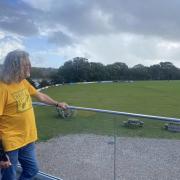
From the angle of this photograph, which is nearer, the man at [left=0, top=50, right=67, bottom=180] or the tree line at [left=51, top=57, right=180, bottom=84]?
the man at [left=0, top=50, right=67, bottom=180]

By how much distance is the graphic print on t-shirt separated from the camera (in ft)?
8.71

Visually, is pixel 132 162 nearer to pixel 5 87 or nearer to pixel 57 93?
pixel 5 87

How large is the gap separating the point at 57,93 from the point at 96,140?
71.1ft

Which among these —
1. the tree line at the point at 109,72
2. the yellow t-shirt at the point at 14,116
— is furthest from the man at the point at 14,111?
the tree line at the point at 109,72

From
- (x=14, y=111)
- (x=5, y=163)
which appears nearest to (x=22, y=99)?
(x=14, y=111)

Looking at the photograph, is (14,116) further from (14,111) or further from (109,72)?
(109,72)

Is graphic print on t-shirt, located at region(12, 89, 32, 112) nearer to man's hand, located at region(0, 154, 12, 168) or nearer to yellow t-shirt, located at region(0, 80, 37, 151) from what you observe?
yellow t-shirt, located at region(0, 80, 37, 151)

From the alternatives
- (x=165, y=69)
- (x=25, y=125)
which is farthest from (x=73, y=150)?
(x=165, y=69)

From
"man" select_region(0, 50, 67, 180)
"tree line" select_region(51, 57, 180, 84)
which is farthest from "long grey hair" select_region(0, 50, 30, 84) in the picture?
"tree line" select_region(51, 57, 180, 84)

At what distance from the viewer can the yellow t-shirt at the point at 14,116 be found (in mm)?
2604

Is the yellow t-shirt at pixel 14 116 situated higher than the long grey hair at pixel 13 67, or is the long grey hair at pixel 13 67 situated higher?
the long grey hair at pixel 13 67

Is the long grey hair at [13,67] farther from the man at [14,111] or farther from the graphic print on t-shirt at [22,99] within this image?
the graphic print on t-shirt at [22,99]

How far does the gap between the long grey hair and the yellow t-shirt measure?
48 mm

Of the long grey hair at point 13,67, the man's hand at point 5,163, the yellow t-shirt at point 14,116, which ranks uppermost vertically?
the long grey hair at point 13,67
